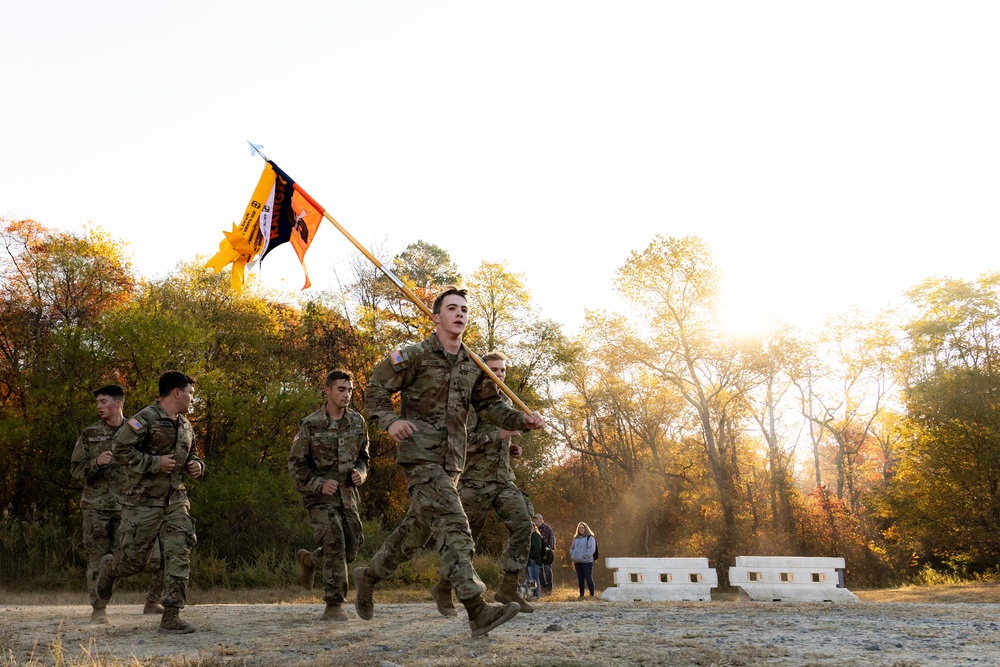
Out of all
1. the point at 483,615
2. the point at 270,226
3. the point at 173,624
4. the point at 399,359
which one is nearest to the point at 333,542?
the point at 173,624

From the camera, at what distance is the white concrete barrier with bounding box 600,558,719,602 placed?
14.9 m

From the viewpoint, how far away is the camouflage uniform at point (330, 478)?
824cm

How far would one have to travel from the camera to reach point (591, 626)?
7000mm

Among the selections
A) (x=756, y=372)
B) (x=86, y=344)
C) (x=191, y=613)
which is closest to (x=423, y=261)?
(x=756, y=372)

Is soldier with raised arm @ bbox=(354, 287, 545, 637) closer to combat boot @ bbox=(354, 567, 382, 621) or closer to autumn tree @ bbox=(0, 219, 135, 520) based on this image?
combat boot @ bbox=(354, 567, 382, 621)

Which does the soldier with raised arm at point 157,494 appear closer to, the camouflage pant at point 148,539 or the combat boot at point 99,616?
the camouflage pant at point 148,539

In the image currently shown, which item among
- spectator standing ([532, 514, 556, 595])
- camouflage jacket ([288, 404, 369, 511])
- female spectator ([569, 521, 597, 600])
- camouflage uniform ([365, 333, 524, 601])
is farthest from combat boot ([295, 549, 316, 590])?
female spectator ([569, 521, 597, 600])

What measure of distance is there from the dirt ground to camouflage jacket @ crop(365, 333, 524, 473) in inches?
51.1

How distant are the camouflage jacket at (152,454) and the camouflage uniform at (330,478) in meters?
1.02

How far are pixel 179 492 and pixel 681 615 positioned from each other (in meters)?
4.81

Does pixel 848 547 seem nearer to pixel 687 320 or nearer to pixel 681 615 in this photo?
pixel 687 320

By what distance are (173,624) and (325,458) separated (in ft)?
6.53

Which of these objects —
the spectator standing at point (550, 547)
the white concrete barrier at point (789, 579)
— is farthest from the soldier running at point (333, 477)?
the white concrete barrier at point (789, 579)

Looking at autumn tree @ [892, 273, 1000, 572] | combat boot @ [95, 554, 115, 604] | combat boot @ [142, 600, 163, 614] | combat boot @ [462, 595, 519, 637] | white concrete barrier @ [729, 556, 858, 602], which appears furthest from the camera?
autumn tree @ [892, 273, 1000, 572]
